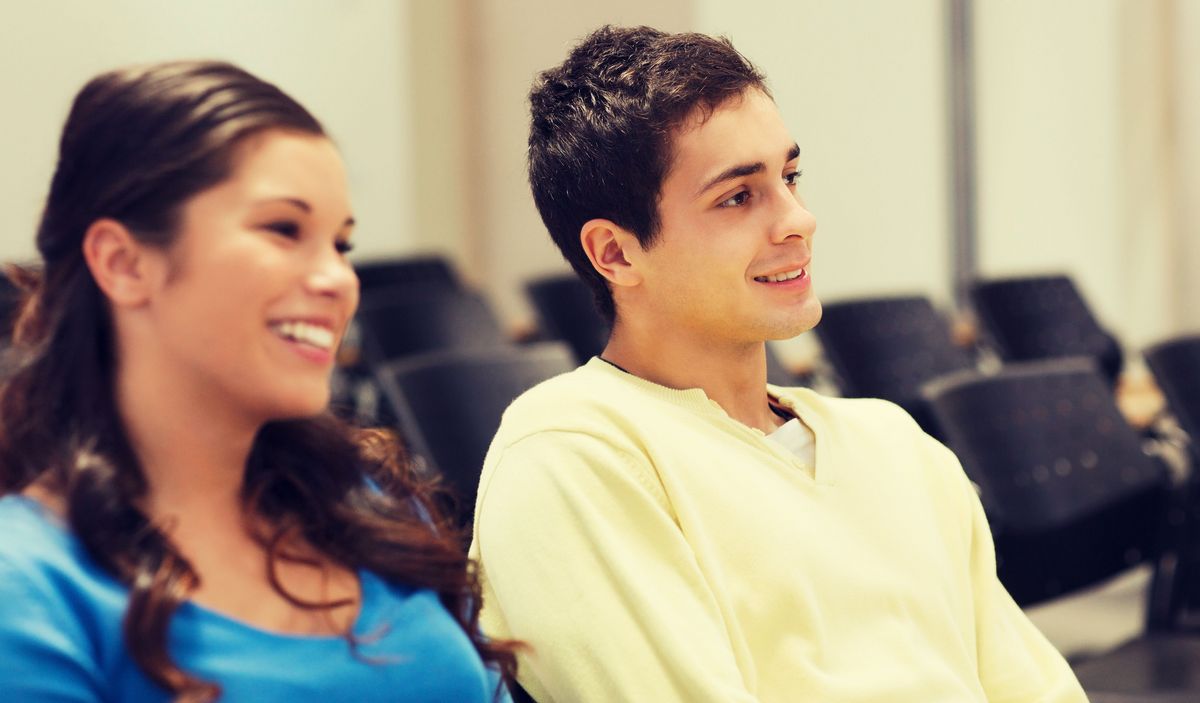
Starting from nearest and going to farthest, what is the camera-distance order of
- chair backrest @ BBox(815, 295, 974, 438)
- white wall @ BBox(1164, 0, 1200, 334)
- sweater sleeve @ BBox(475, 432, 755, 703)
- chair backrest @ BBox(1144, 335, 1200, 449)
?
sweater sleeve @ BBox(475, 432, 755, 703), chair backrest @ BBox(1144, 335, 1200, 449), chair backrest @ BBox(815, 295, 974, 438), white wall @ BBox(1164, 0, 1200, 334)

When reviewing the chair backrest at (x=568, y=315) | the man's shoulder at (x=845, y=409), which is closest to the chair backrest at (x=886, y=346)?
the chair backrest at (x=568, y=315)

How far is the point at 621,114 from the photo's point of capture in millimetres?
1346

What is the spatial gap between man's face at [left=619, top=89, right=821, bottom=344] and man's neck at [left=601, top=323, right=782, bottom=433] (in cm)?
3

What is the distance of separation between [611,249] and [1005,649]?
56cm

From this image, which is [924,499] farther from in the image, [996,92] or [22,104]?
[996,92]

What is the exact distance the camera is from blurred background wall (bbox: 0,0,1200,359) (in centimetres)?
564

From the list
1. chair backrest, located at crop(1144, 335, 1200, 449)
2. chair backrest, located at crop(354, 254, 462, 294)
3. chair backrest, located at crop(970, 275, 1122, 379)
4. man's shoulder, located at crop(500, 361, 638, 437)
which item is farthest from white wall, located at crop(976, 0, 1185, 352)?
man's shoulder, located at crop(500, 361, 638, 437)

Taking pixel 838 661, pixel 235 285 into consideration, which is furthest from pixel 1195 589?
pixel 235 285

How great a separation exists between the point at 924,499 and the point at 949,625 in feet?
0.45

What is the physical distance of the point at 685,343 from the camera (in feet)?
4.53

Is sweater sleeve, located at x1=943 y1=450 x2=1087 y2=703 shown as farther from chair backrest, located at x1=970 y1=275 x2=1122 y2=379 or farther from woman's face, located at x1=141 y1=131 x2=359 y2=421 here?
chair backrest, located at x1=970 y1=275 x2=1122 y2=379

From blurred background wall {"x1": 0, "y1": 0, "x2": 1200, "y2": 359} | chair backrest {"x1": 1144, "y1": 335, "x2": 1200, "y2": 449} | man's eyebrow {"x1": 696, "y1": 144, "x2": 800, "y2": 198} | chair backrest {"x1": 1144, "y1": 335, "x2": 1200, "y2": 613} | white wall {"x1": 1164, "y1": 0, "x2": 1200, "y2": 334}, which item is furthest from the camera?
white wall {"x1": 1164, "y1": 0, "x2": 1200, "y2": 334}

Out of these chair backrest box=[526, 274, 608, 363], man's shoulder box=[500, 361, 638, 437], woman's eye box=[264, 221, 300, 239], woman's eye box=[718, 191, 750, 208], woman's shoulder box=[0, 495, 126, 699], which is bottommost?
chair backrest box=[526, 274, 608, 363]

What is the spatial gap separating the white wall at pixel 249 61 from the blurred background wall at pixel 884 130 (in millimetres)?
13
